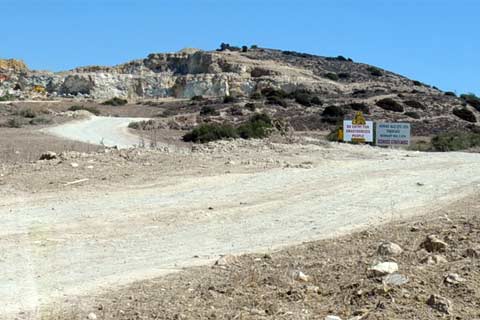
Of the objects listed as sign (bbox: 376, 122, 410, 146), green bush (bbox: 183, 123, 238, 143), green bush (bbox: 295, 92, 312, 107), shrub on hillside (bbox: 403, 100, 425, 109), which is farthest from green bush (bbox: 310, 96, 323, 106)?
sign (bbox: 376, 122, 410, 146)

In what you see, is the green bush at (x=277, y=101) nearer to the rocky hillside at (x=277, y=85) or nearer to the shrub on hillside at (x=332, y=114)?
the rocky hillside at (x=277, y=85)

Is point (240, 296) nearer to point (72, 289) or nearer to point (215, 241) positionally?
point (72, 289)

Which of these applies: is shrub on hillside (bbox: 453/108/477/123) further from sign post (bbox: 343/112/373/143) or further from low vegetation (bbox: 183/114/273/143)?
sign post (bbox: 343/112/373/143)

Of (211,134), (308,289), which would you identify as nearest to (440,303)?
(308,289)

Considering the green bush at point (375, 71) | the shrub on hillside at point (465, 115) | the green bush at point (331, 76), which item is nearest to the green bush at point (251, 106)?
the shrub on hillside at point (465, 115)

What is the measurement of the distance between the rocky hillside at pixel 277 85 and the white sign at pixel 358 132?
23943 millimetres

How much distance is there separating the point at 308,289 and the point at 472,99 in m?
76.0

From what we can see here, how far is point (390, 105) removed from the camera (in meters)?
65.2

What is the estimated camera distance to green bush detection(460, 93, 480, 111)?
75.0m

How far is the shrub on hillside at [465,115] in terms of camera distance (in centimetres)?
6284

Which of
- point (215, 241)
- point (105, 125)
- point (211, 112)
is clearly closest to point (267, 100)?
point (211, 112)

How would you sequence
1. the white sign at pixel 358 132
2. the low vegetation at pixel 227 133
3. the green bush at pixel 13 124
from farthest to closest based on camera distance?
the green bush at pixel 13 124, the low vegetation at pixel 227 133, the white sign at pixel 358 132

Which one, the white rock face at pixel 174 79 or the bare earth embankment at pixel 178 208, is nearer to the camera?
the bare earth embankment at pixel 178 208

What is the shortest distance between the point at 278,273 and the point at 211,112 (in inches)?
2102
